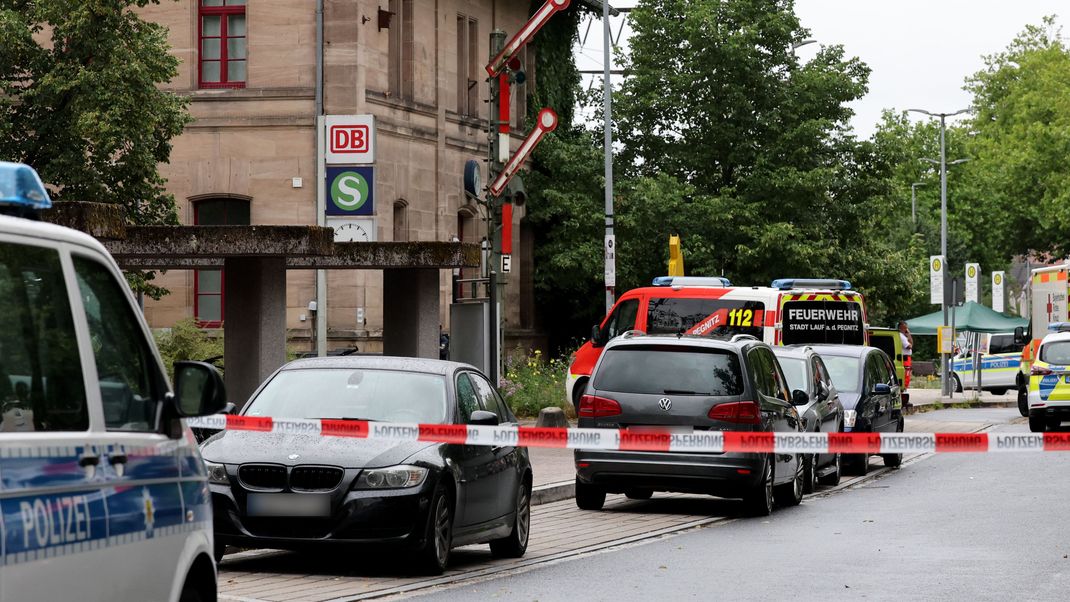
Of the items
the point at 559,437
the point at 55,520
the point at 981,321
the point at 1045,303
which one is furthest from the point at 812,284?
the point at 981,321

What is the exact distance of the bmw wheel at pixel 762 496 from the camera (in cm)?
1633

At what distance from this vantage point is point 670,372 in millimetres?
16109

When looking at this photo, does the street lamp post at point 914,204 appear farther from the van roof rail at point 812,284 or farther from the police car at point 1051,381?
the van roof rail at point 812,284

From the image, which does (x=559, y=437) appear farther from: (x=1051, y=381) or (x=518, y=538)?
(x=1051, y=381)

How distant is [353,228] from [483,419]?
17.8 ft

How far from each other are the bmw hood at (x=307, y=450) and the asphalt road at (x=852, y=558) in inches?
38.0

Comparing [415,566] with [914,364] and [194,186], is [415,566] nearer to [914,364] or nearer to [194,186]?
[194,186]

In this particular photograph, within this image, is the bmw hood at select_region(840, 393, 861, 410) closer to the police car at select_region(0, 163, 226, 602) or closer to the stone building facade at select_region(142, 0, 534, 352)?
the stone building facade at select_region(142, 0, 534, 352)

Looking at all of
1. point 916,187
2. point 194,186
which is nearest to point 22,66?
point 194,186

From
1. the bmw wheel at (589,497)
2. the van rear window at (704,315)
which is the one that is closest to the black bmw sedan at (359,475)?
the bmw wheel at (589,497)

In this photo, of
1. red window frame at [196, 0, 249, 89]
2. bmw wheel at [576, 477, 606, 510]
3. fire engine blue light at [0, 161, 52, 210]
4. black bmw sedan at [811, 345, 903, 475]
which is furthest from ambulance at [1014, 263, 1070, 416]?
fire engine blue light at [0, 161, 52, 210]

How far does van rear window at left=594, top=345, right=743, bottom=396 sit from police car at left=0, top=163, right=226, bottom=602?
9909 millimetres

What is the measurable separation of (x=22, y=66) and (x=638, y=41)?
2021cm

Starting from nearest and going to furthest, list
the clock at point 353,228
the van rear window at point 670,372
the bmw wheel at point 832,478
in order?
the van rear window at point 670,372 < the clock at point 353,228 < the bmw wheel at point 832,478
